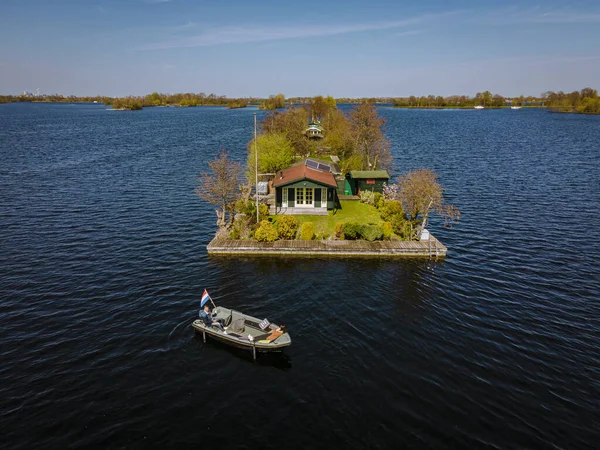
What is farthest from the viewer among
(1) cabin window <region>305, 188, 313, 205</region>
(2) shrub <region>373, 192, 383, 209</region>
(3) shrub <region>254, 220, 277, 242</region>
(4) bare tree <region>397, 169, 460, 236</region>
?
(2) shrub <region>373, 192, 383, 209</region>

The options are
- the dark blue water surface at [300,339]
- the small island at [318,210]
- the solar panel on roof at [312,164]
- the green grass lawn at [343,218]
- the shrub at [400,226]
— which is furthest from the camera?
the solar panel on roof at [312,164]

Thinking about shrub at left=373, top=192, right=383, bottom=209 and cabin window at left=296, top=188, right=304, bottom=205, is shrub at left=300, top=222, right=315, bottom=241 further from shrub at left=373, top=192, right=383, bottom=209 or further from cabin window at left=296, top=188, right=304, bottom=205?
shrub at left=373, top=192, right=383, bottom=209

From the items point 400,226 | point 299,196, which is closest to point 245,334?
point 400,226

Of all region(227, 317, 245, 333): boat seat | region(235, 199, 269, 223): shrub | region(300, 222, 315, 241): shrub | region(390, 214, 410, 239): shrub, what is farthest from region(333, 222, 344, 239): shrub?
region(227, 317, 245, 333): boat seat

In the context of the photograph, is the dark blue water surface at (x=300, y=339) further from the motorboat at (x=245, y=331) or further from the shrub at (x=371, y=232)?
the shrub at (x=371, y=232)

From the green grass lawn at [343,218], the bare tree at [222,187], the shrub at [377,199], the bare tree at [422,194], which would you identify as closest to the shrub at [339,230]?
the green grass lawn at [343,218]

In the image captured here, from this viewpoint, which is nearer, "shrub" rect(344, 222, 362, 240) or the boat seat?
the boat seat

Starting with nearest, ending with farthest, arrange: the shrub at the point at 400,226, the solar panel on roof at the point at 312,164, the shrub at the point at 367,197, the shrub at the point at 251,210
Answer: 1. the shrub at the point at 400,226
2. the shrub at the point at 251,210
3. the shrub at the point at 367,197
4. the solar panel on roof at the point at 312,164
